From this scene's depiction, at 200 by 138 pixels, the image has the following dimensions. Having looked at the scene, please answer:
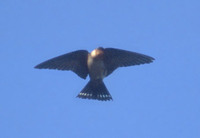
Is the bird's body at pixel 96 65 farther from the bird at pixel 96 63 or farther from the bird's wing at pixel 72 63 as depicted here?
the bird's wing at pixel 72 63

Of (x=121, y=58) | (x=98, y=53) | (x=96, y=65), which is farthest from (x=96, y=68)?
(x=121, y=58)

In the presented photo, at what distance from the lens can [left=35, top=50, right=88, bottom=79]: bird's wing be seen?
10.9 metres

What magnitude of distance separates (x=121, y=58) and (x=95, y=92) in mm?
933

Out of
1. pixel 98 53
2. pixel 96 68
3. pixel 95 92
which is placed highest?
pixel 98 53

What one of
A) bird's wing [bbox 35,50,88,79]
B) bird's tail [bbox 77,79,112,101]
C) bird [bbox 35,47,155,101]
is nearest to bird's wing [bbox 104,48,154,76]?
bird [bbox 35,47,155,101]

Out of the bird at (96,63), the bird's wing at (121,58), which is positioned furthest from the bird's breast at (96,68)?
the bird's wing at (121,58)

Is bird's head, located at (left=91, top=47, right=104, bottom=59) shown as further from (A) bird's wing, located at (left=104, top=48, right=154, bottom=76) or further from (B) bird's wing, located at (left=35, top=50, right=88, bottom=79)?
(B) bird's wing, located at (left=35, top=50, right=88, bottom=79)

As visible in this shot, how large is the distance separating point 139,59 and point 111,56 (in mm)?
611

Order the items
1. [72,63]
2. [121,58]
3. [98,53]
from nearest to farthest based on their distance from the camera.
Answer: [98,53]
[121,58]
[72,63]

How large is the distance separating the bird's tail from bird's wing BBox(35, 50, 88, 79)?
0.28 m

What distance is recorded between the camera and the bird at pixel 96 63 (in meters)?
10.8

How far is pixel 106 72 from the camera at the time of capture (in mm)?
11039

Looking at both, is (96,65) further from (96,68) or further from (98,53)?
(98,53)

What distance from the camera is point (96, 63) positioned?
35.2 ft
